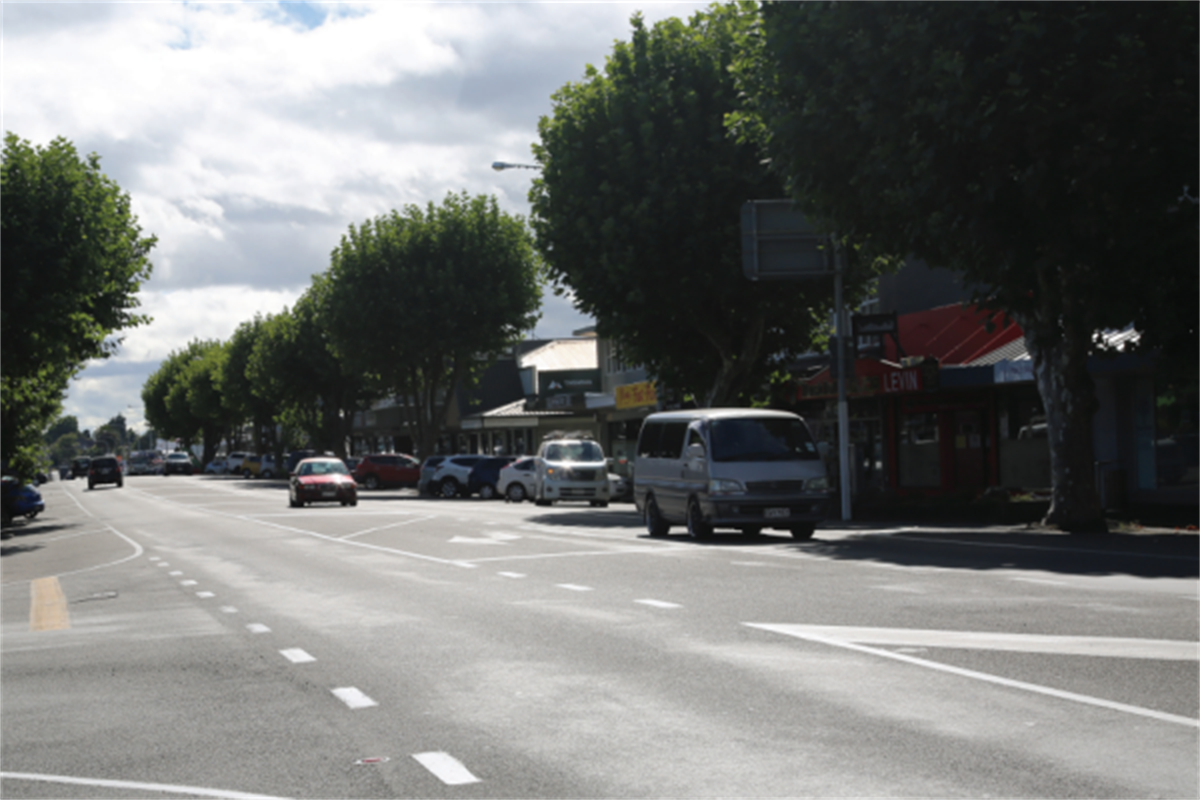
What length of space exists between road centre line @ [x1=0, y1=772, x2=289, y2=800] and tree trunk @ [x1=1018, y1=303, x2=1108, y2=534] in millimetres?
16872

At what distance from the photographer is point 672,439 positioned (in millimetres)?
21469

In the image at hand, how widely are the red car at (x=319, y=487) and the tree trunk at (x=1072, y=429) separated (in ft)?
80.0

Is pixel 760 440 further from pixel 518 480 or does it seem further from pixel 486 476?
pixel 486 476

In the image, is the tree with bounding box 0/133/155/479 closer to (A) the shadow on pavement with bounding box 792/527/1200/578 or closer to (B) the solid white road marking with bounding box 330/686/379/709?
(A) the shadow on pavement with bounding box 792/527/1200/578

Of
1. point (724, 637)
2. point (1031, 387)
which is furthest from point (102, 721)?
point (1031, 387)

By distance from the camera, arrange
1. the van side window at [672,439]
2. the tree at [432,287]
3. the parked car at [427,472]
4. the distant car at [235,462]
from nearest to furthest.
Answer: the van side window at [672,439] < the parked car at [427,472] < the tree at [432,287] < the distant car at [235,462]

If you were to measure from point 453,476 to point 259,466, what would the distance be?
47.1m

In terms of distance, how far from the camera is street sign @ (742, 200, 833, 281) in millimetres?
27531

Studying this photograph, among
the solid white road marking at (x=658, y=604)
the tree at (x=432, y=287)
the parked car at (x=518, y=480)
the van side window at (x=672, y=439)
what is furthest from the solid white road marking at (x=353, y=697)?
the tree at (x=432, y=287)

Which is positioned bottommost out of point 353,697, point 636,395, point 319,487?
point 353,697

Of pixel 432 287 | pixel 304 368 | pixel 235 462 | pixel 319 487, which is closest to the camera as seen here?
Answer: pixel 319 487

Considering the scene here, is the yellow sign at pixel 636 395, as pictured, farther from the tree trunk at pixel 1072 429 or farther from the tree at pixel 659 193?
the tree trunk at pixel 1072 429

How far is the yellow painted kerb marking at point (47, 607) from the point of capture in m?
12.5

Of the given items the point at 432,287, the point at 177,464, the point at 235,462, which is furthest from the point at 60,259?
the point at 177,464
